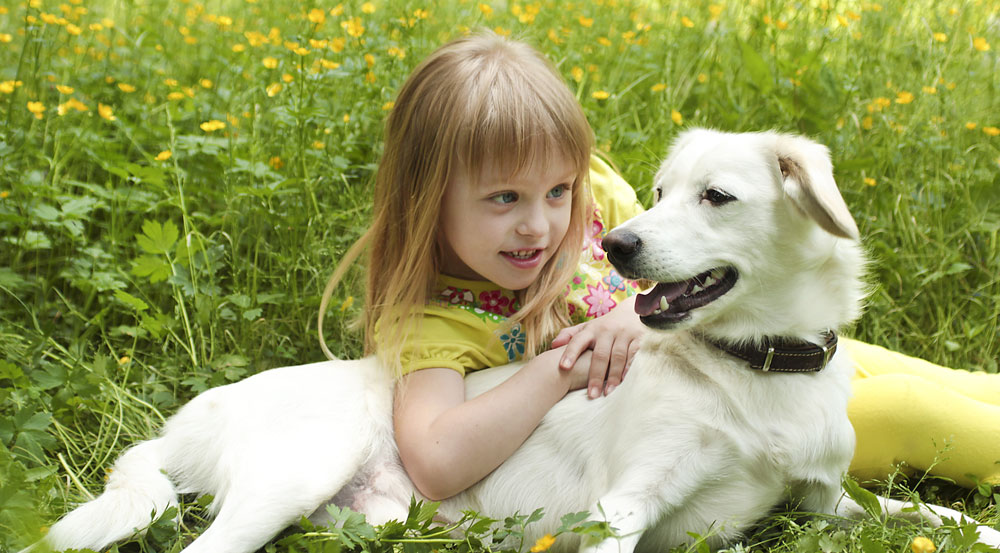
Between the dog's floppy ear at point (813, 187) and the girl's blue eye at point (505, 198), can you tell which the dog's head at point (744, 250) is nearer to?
the dog's floppy ear at point (813, 187)

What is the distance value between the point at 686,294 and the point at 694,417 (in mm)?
268

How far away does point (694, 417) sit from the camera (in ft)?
5.96

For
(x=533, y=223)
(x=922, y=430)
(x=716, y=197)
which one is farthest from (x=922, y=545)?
(x=533, y=223)

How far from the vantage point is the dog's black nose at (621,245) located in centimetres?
179

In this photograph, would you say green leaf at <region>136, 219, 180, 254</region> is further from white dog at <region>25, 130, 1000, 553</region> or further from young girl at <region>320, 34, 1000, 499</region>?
white dog at <region>25, 130, 1000, 553</region>

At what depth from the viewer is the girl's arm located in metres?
2.04

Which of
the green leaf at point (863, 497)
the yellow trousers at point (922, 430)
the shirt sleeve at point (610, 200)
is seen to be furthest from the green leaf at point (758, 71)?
the green leaf at point (863, 497)

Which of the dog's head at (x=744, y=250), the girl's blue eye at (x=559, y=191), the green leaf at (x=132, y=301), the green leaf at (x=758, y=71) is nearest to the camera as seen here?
the dog's head at (x=744, y=250)

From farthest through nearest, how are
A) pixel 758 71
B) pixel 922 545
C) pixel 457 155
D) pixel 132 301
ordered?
1. pixel 758 71
2. pixel 132 301
3. pixel 457 155
4. pixel 922 545

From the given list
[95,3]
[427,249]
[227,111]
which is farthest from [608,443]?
[95,3]

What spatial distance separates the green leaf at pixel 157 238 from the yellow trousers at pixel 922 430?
6.77 feet

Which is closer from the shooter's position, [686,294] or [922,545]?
[922,545]

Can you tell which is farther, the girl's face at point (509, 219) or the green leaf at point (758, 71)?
the green leaf at point (758, 71)

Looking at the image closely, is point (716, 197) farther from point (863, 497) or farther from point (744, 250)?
point (863, 497)
